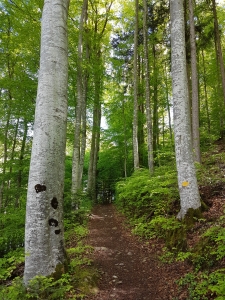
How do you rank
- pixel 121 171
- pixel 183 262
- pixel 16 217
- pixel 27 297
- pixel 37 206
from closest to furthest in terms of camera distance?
pixel 27 297 < pixel 37 206 < pixel 183 262 < pixel 16 217 < pixel 121 171

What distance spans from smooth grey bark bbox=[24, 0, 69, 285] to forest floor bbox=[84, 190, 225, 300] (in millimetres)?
1032

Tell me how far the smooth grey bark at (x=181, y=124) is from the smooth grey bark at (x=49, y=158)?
9.19ft

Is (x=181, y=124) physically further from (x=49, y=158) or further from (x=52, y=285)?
(x=52, y=285)

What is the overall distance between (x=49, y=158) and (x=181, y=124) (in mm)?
3216

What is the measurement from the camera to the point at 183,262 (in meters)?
3.94

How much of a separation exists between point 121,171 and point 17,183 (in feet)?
39.9

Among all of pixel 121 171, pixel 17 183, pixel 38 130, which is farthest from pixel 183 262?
pixel 121 171

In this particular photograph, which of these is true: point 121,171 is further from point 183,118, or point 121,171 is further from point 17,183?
point 183,118

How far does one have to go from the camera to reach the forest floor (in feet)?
11.1

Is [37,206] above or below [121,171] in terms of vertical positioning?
below

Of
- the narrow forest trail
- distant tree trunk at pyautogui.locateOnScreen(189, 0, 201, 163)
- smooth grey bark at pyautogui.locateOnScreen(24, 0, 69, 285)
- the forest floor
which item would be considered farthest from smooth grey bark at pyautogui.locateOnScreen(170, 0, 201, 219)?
distant tree trunk at pyautogui.locateOnScreen(189, 0, 201, 163)

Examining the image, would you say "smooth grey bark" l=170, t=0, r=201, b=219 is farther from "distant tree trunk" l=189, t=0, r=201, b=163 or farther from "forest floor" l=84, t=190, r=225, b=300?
"distant tree trunk" l=189, t=0, r=201, b=163

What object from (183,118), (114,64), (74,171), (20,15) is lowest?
(74,171)

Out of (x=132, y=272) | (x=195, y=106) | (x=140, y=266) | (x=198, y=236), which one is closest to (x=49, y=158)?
(x=132, y=272)
